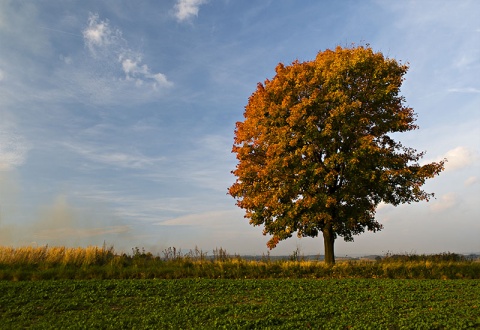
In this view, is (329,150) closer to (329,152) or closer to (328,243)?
(329,152)

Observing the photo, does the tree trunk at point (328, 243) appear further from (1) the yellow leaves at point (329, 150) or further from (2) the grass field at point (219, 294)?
(2) the grass field at point (219, 294)

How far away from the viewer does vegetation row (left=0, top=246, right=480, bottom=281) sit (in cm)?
2078

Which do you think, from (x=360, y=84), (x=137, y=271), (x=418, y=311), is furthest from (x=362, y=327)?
(x=360, y=84)

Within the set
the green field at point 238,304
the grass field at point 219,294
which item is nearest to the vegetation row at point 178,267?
the grass field at point 219,294

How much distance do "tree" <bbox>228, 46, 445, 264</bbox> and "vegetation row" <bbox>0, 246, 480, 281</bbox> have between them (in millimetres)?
3929

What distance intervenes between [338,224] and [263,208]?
5.49 meters

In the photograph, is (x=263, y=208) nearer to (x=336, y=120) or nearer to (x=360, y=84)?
(x=336, y=120)

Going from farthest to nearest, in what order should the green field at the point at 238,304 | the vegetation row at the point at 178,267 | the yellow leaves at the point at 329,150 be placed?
1. the yellow leaves at the point at 329,150
2. the vegetation row at the point at 178,267
3. the green field at the point at 238,304

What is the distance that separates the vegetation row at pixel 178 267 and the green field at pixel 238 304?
2737 mm

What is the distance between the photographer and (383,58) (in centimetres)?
2961

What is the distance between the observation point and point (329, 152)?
27828 mm

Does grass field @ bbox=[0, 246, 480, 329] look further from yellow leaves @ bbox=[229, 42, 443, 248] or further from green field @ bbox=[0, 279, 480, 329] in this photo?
yellow leaves @ bbox=[229, 42, 443, 248]

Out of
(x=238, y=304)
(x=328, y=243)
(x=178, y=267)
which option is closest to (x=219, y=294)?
(x=238, y=304)

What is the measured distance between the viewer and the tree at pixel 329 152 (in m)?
26.8
